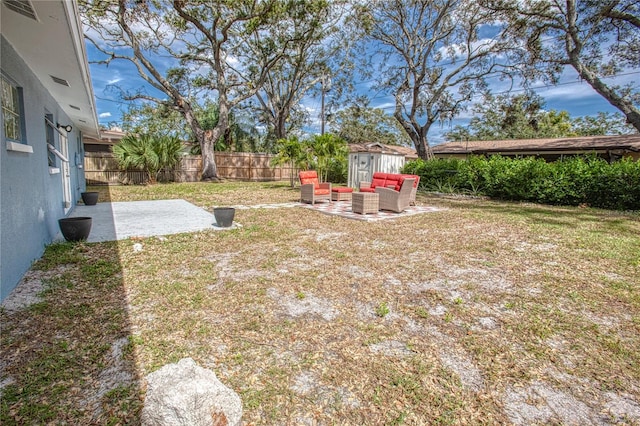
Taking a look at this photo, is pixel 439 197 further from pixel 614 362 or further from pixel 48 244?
pixel 48 244

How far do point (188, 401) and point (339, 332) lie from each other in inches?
57.5

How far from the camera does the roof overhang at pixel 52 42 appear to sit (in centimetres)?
284

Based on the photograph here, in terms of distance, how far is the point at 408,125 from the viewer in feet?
67.6

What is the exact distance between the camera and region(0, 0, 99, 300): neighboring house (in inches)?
122

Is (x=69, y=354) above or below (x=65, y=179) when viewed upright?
below

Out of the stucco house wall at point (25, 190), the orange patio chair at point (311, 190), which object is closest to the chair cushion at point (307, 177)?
the orange patio chair at point (311, 190)

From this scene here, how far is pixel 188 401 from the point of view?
5.55 feet

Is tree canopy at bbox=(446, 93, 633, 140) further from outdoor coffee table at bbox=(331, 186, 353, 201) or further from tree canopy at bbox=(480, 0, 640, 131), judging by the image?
outdoor coffee table at bbox=(331, 186, 353, 201)

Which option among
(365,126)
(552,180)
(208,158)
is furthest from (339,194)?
(365,126)

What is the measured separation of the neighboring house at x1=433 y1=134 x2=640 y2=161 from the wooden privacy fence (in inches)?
521

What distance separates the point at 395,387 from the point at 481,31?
21.1 meters

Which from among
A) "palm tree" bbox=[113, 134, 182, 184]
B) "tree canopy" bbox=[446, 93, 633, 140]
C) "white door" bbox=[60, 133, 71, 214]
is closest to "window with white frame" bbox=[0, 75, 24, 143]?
"white door" bbox=[60, 133, 71, 214]

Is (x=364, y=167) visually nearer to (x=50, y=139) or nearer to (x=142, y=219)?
(x=142, y=219)

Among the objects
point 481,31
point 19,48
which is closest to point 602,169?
point 481,31
